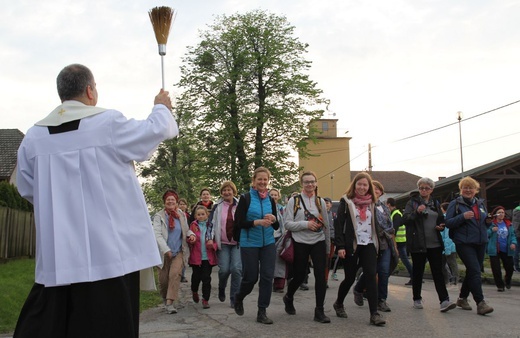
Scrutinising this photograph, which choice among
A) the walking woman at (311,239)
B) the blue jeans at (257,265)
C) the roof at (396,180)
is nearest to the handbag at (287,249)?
the walking woman at (311,239)

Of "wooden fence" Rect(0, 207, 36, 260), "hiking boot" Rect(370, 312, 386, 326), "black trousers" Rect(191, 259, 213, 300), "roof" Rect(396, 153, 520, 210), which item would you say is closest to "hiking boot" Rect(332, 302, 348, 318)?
"hiking boot" Rect(370, 312, 386, 326)

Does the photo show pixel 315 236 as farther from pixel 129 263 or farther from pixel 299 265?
pixel 129 263

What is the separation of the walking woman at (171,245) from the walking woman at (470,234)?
13.0 ft

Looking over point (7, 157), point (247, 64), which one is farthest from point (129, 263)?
point (7, 157)

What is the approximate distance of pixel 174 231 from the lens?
32.3ft

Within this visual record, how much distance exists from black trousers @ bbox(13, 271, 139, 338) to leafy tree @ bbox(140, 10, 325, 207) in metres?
32.7

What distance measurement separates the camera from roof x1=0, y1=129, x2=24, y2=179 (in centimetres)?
4072

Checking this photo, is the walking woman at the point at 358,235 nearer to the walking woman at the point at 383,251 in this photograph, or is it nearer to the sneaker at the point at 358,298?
the walking woman at the point at 383,251

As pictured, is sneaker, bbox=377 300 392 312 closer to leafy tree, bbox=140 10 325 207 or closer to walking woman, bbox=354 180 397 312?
walking woman, bbox=354 180 397 312

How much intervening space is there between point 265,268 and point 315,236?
77 centimetres

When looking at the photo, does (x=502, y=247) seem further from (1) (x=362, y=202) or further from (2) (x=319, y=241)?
(2) (x=319, y=241)

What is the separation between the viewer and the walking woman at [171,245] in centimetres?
928

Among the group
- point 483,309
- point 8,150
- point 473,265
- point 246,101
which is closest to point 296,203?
point 473,265

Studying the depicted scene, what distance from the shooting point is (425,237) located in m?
9.01
